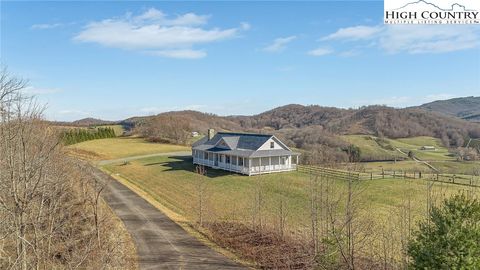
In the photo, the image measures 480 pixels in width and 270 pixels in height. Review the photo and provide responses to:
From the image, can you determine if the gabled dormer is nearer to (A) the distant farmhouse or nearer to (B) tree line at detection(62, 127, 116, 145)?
(A) the distant farmhouse

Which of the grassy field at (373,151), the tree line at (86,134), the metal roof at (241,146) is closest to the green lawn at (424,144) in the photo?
the grassy field at (373,151)

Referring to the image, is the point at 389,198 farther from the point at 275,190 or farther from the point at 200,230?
the point at 200,230

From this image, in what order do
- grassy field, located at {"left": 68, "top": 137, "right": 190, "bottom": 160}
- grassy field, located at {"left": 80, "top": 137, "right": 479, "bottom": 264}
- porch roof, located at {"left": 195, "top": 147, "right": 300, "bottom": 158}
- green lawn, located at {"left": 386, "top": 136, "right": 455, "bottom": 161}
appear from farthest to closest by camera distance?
green lawn, located at {"left": 386, "top": 136, "right": 455, "bottom": 161}
grassy field, located at {"left": 68, "top": 137, "right": 190, "bottom": 160}
porch roof, located at {"left": 195, "top": 147, "right": 300, "bottom": 158}
grassy field, located at {"left": 80, "top": 137, "right": 479, "bottom": 264}

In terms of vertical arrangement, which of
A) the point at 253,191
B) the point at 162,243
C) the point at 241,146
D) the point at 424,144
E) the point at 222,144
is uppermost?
the point at 222,144

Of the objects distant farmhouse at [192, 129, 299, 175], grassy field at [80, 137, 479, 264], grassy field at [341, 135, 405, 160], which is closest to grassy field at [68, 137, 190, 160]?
grassy field at [80, 137, 479, 264]

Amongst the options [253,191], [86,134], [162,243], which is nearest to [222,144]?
[253,191]

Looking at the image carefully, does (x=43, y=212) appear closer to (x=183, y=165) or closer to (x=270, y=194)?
(x=270, y=194)

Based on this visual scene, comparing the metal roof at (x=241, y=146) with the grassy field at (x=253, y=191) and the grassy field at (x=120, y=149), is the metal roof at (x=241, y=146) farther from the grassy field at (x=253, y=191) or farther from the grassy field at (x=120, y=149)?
the grassy field at (x=120, y=149)
